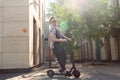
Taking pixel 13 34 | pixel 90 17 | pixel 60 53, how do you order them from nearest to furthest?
1. pixel 60 53
2. pixel 13 34
3. pixel 90 17

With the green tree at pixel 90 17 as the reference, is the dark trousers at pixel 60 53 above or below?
below

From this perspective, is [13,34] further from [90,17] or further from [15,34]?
[90,17]

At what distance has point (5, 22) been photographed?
12234mm

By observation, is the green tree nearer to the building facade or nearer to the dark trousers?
the building facade

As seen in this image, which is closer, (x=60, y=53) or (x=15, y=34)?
(x=60, y=53)

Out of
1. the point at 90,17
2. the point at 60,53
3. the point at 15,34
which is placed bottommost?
the point at 60,53

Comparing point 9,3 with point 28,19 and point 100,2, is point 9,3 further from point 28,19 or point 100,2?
point 100,2

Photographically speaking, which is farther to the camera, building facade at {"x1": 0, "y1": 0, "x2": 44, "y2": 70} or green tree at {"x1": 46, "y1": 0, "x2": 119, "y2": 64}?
green tree at {"x1": 46, "y1": 0, "x2": 119, "y2": 64}

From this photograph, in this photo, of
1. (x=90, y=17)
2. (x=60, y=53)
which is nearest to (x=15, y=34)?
(x=60, y=53)

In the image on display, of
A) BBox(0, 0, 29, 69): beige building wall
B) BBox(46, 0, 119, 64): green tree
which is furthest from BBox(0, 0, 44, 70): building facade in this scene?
BBox(46, 0, 119, 64): green tree

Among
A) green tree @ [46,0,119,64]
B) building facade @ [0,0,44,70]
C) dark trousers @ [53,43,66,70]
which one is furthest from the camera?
green tree @ [46,0,119,64]

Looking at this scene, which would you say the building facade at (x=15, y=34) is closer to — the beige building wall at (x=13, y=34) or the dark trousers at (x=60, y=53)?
the beige building wall at (x=13, y=34)

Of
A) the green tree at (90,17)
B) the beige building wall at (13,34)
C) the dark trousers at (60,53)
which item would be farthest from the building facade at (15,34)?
the green tree at (90,17)

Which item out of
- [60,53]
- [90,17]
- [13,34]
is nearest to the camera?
[60,53]
